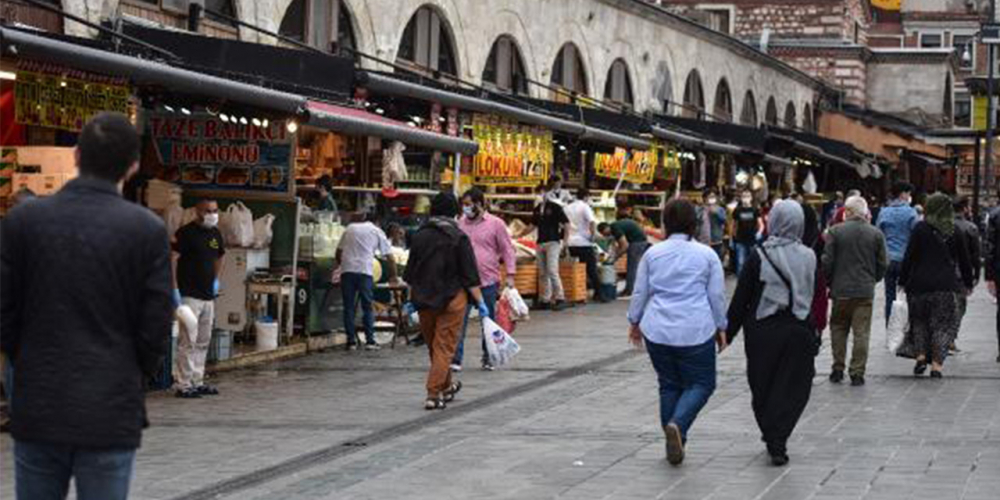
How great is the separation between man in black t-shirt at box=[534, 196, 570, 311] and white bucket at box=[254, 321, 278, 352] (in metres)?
8.51

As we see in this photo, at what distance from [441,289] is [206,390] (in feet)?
7.61

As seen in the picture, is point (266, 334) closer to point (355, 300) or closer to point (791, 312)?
point (355, 300)

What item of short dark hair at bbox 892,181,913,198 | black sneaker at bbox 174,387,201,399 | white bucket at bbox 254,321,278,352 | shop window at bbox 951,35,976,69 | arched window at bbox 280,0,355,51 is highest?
shop window at bbox 951,35,976,69

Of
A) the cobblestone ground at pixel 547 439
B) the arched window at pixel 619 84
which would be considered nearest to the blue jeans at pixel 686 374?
the cobblestone ground at pixel 547 439

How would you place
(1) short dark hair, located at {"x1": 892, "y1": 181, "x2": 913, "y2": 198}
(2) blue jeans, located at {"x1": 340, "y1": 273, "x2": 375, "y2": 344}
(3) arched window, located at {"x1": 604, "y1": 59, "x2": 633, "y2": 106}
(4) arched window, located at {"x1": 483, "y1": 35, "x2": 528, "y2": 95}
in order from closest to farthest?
(2) blue jeans, located at {"x1": 340, "y1": 273, "x2": 375, "y2": 344}
(1) short dark hair, located at {"x1": 892, "y1": 181, "x2": 913, "y2": 198}
(4) arched window, located at {"x1": 483, "y1": 35, "x2": 528, "y2": 95}
(3) arched window, located at {"x1": 604, "y1": 59, "x2": 633, "y2": 106}

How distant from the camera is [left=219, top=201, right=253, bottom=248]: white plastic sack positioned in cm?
1864

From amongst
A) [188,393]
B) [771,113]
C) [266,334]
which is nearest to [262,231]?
[266,334]

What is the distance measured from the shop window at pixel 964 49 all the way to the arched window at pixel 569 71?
48051mm

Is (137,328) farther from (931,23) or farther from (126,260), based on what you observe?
(931,23)

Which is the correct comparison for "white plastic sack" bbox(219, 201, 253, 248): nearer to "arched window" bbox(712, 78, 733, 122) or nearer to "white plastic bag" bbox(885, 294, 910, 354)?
"white plastic bag" bbox(885, 294, 910, 354)

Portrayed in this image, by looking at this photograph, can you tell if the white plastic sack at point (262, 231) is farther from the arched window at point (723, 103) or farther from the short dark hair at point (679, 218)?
the arched window at point (723, 103)

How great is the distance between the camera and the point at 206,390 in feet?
51.7

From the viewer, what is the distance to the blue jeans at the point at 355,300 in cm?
1977

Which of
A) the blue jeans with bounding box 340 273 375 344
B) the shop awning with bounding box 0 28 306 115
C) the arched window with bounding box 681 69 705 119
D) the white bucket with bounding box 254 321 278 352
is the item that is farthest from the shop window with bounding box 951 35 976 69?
the shop awning with bounding box 0 28 306 115
